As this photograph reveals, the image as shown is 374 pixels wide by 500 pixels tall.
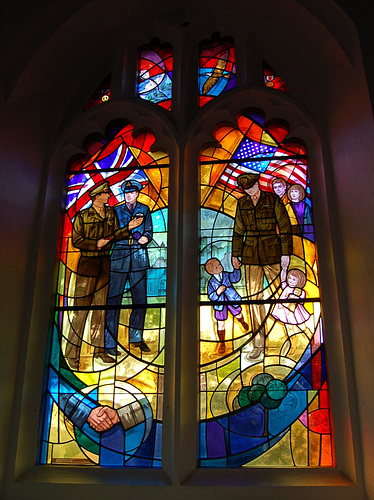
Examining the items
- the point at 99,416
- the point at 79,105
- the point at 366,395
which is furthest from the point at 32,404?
the point at 79,105

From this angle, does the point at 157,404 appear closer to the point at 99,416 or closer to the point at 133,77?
the point at 99,416

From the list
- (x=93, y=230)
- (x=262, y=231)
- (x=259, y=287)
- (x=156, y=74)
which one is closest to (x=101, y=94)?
(x=156, y=74)

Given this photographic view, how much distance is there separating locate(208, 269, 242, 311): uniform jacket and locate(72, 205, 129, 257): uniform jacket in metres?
0.75

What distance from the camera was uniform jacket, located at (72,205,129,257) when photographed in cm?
420

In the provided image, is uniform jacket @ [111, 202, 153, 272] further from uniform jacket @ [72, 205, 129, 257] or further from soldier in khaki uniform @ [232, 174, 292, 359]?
soldier in khaki uniform @ [232, 174, 292, 359]

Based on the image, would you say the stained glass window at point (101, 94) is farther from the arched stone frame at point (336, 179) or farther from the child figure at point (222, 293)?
the child figure at point (222, 293)

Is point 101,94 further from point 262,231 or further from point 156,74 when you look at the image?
point 262,231

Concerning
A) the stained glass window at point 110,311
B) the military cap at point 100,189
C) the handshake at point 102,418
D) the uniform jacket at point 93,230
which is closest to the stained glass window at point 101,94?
the stained glass window at point 110,311

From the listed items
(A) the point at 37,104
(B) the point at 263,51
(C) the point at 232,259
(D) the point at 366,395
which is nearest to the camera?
(D) the point at 366,395

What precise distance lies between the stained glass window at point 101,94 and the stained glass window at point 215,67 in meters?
0.77

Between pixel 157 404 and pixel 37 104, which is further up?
pixel 37 104

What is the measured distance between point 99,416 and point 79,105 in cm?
247

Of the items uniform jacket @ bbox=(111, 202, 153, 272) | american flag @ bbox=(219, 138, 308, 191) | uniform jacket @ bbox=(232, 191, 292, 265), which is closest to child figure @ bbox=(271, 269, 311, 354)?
uniform jacket @ bbox=(232, 191, 292, 265)

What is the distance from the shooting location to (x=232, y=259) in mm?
4016
